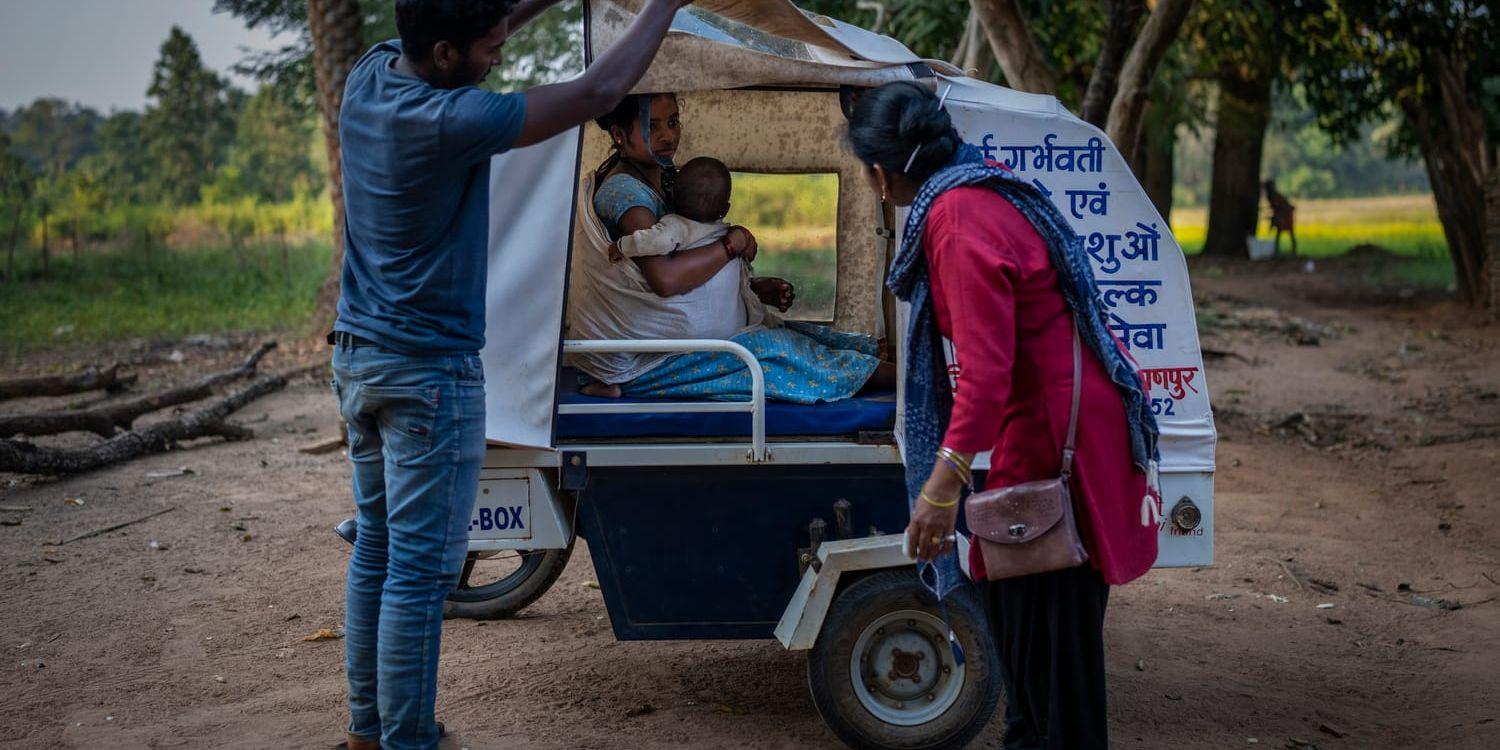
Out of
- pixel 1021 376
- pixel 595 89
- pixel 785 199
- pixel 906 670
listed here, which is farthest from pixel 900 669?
pixel 785 199

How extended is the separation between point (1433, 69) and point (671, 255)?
46.9 feet

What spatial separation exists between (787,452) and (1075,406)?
1.12 metres

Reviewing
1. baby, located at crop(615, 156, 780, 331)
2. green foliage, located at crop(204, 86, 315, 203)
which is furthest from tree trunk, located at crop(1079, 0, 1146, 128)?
green foliage, located at crop(204, 86, 315, 203)

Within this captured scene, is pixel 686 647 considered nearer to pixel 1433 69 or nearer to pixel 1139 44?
pixel 1139 44

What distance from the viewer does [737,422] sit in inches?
153

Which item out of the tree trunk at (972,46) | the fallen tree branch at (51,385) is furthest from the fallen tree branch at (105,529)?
the tree trunk at (972,46)

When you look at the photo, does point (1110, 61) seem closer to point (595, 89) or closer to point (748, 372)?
point (748, 372)

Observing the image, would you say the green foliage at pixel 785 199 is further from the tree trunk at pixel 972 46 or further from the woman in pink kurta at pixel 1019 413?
the tree trunk at pixel 972 46

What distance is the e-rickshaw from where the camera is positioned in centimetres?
380

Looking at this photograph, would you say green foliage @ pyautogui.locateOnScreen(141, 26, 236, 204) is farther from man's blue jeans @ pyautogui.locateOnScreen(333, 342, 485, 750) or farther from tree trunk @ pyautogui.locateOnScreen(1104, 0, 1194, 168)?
man's blue jeans @ pyautogui.locateOnScreen(333, 342, 485, 750)

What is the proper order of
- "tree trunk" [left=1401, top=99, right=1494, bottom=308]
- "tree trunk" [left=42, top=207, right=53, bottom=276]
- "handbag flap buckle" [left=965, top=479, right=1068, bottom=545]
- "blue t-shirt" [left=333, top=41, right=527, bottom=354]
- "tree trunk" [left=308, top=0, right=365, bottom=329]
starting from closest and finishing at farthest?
"handbag flap buckle" [left=965, top=479, right=1068, bottom=545] → "blue t-shirt" [left=333, top=41, right=527, bottom=354] → "tree trunk" [left=308, top=0, right=365, bottom=329] → "tree trunk" [left=1401, top=99, right=1494, bottom=308] → "tree trunk" [left=42, top=207, right=53, bottom=276]

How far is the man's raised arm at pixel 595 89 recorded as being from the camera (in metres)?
3.06

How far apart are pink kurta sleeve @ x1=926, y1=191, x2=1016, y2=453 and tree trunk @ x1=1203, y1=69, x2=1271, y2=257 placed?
20.2 metres

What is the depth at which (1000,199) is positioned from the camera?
2.85 meters
